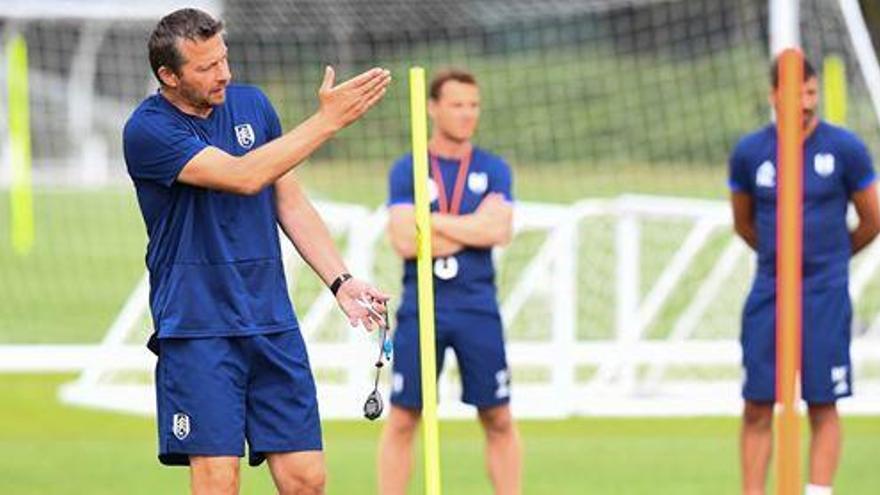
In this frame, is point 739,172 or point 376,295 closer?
point 376,295

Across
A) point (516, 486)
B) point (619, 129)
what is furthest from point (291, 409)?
point (619, 129)

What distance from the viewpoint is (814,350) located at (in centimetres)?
1065

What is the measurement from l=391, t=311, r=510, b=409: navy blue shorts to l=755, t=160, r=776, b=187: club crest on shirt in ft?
4.14

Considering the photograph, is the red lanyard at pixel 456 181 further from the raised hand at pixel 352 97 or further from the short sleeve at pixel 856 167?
the raised hand at pixel 352 97

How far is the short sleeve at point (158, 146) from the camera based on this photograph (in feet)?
25.1

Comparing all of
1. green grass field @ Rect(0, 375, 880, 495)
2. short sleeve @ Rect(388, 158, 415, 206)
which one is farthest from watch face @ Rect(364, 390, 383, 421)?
green grass field @ Rect(0, 375, 880, 495)

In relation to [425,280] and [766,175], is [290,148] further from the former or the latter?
[766,175]

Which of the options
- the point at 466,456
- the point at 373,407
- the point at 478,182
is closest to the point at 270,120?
the point at 373,407

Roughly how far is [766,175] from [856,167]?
0.38 meters

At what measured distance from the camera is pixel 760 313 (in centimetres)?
1069

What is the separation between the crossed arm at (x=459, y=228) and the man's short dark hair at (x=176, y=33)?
9.72 ft

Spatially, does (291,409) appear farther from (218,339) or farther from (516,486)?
(516,486)

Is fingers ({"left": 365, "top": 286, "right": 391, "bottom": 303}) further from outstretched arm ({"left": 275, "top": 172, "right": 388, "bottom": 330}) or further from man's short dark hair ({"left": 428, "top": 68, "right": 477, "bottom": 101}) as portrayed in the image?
man's short dark hair ({"left": 428, "top": 68, "right": 477, "bottom": 101})

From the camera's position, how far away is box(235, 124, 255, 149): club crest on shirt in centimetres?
785
